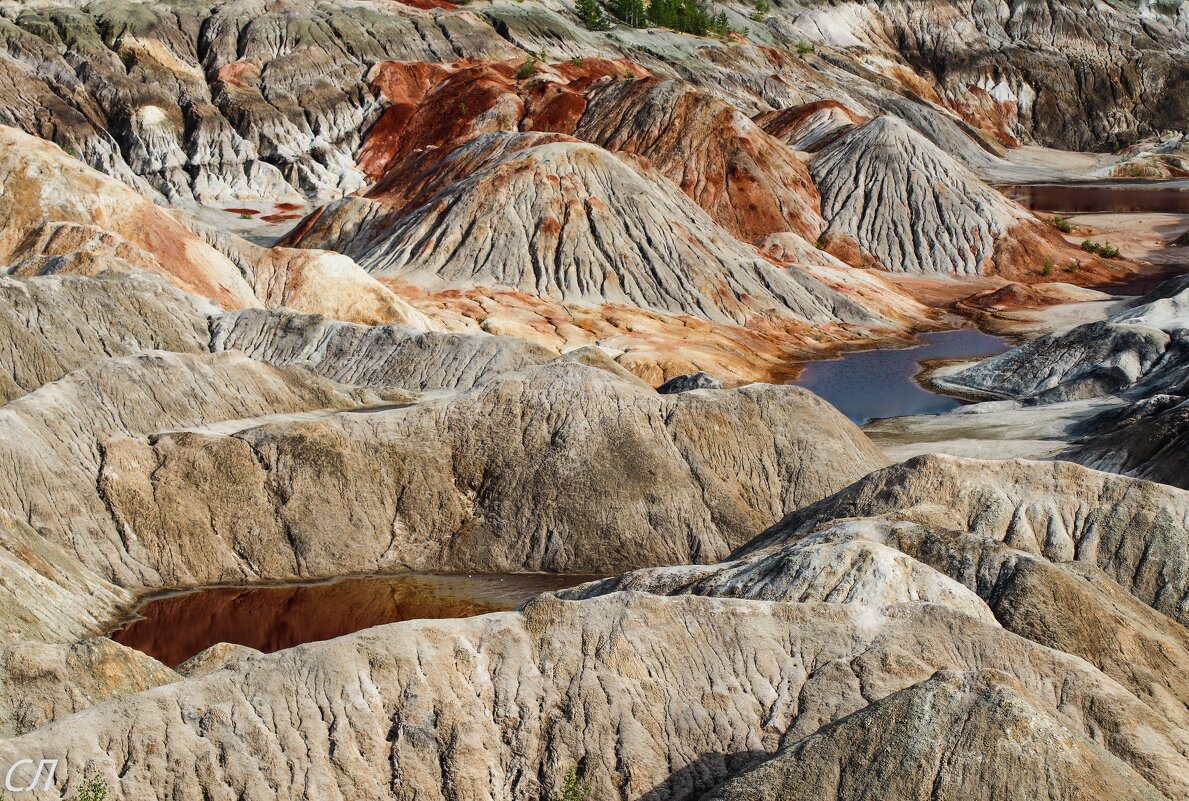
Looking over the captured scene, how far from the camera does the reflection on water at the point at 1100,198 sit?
9800 cm

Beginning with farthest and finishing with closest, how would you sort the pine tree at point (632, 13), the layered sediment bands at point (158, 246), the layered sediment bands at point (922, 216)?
the pine tree at point (632, 13) < the layered sediment bands at point (922, 216) < the layered sediment bands at point (158, 246)

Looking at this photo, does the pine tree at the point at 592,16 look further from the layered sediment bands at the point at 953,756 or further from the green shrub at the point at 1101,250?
the layered sediment bands at the point at 953,756

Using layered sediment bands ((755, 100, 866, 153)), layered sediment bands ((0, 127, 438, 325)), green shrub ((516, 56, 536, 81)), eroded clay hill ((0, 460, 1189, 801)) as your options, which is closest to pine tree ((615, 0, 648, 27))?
layered sediment bands ((755, 100, 866, 153))

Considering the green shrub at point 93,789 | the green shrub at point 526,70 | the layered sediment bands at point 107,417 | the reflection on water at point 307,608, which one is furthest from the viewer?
the green shrub at point 526,70

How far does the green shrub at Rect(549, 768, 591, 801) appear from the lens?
15.0 meters

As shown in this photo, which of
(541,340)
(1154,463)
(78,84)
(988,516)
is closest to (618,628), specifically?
(988,516)

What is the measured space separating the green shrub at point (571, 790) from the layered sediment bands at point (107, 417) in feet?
49.0

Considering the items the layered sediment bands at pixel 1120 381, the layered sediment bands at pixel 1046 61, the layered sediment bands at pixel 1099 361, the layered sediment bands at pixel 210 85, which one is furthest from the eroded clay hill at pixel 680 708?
the layered sediment bands at pixel 1046 61

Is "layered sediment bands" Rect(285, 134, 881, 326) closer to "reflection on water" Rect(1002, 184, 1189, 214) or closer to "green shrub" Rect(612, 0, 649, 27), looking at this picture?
"reflection on water" Rect(1002, 184, 1189, 214)

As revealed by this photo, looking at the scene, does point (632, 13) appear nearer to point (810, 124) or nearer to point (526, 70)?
point (526, 70)

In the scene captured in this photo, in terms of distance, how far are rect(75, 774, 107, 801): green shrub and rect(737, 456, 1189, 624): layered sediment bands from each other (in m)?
12.2

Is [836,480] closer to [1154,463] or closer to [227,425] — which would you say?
[1154,463]

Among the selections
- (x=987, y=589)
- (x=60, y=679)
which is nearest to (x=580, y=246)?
(x=987, y=589)

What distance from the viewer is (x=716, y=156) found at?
250 ft
